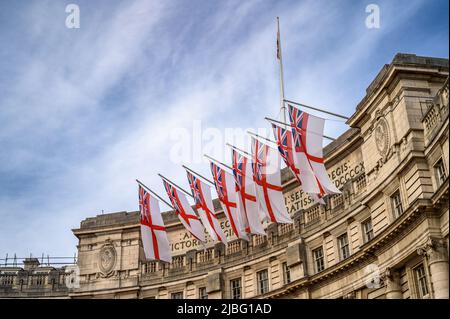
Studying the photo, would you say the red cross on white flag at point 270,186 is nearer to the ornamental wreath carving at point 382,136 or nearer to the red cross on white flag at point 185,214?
the ornamental wreath carving at point 382,136

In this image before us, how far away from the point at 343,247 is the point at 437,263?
1041 cm

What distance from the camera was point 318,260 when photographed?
43.7 m

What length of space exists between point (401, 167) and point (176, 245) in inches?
921

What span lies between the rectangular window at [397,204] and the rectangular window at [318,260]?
27.4ft

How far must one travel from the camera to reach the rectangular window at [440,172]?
1280 inches

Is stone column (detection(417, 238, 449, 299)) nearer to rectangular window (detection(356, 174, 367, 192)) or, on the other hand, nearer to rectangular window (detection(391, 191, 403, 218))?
rectangular window (detection(391, 191, 403, 218))

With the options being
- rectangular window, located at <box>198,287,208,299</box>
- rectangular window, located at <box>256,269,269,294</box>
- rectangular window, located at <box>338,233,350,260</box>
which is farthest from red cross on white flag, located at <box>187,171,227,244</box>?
rectangular window, located at <box>338,233,350,260</box>

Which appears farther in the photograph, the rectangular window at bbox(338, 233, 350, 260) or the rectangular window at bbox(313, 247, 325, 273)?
the rectangular window at bbox(313, 247, 325, 273)

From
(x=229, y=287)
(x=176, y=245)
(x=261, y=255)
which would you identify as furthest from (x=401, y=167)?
(x=176, y=245)

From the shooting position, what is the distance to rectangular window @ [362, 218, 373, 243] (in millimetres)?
39344

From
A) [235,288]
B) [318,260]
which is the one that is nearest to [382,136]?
[318,260]

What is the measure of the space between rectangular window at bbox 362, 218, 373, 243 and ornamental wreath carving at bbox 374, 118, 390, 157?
4.51 m

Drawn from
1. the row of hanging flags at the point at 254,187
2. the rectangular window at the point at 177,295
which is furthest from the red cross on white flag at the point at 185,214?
the rectangular window at the point at 177,295

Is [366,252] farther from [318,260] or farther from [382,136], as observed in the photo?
[382,136]
